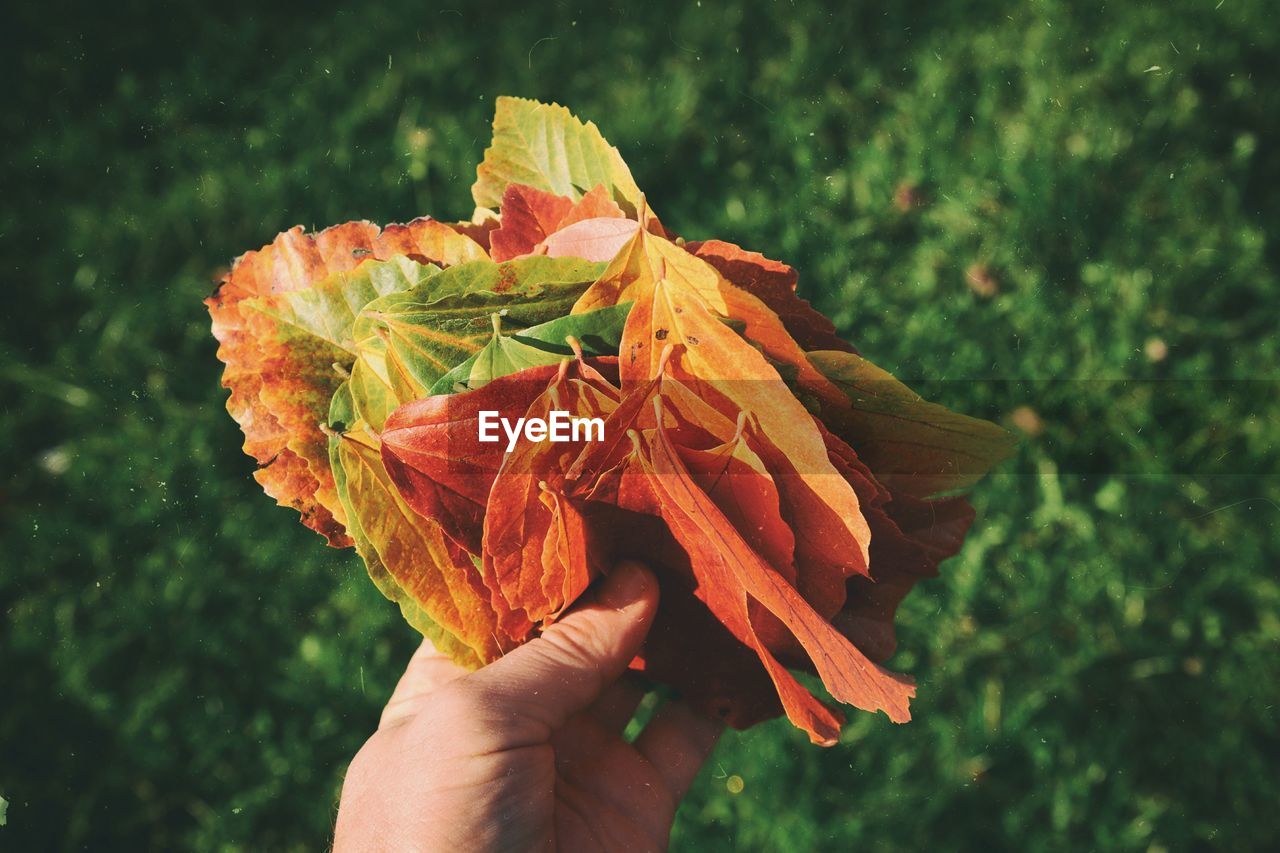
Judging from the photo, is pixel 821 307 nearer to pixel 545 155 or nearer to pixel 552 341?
pixel 545 155

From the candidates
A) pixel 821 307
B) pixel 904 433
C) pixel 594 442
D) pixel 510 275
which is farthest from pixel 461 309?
pixel 821 307

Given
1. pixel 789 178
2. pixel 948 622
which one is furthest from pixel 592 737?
pixel 789 178

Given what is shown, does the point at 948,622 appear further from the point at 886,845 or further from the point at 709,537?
the point at 709,537

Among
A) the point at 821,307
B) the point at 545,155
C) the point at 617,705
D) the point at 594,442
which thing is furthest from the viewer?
the point at 821,307

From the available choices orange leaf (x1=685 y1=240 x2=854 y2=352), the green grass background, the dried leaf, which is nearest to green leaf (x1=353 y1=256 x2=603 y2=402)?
orange leaf (x1=685 y1=240 x2=854 y2=352)

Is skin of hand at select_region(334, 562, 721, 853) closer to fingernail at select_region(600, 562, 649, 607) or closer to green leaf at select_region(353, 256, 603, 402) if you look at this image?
fingernail at select_region(600, 562, 649, 607)

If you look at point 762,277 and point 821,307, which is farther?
point 821,307

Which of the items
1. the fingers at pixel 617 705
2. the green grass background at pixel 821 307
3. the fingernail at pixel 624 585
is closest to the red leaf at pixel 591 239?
the fingernail at pixel 624 585
